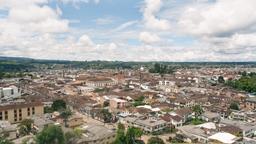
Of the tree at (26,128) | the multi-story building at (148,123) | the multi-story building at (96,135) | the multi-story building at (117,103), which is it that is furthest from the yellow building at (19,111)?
the multi-story building at (148,123)

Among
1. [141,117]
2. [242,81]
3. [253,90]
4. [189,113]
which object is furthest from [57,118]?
[242,81]

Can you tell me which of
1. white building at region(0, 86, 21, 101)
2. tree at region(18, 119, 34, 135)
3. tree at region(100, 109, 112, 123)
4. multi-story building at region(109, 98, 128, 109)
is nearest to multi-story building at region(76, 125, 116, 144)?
tree at region(18, 119, 34, 135)

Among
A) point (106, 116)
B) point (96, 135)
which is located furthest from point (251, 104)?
point (96, 135)

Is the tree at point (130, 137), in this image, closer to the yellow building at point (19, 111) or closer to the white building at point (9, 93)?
the yellow building at point (19, 111)

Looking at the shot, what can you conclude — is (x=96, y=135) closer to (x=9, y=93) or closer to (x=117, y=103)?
(x=117, y=103)

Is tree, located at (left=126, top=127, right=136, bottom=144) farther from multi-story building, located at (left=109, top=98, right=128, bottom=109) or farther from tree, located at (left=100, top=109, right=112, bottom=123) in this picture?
multi-story building, located at (left=109, top=98, right=128, bottom=109)

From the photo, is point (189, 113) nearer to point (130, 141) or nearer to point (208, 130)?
point (208, 130)

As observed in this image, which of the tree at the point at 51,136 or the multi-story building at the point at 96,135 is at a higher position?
the tree at the point at 51,136

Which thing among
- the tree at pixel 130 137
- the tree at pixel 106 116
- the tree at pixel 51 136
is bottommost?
the tree at pixel 106 116
